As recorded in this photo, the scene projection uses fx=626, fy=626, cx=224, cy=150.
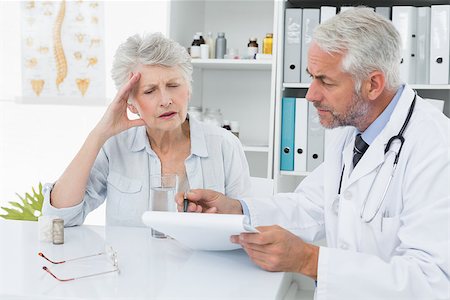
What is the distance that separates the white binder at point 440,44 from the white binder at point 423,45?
22mm

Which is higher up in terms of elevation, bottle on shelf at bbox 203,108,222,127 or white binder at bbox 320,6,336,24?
white binder at bbox 320,6,336,24

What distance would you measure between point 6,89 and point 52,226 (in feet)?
7.63

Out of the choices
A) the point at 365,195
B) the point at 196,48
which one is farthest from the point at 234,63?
the point at 365,195

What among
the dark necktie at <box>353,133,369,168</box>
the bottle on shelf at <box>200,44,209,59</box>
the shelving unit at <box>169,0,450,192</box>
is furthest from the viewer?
the shelving unit at <box>169,0,450,192</box>

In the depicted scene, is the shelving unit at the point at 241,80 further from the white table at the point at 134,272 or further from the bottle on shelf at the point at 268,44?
the white table at the point at 134,272

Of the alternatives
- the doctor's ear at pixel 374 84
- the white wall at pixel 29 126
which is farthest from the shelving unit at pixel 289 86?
the doctor's ear at pixel 374 84

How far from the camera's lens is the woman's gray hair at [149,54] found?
187cm

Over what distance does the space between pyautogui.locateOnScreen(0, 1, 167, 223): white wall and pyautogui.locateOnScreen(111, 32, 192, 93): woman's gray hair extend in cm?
166

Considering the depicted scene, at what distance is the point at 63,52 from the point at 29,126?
1.56ft

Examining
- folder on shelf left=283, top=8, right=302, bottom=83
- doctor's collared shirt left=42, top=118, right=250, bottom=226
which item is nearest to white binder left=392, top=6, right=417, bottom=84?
folder on shelf left=283, top=8, right=302, bottom=83

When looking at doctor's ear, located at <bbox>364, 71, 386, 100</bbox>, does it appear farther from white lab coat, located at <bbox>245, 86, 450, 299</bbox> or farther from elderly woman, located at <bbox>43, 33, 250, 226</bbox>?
elderly woman, located at <bbox>43, 33, 250, 226</bbox>

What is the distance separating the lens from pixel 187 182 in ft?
6.36

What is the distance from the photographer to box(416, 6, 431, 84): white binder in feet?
8.65

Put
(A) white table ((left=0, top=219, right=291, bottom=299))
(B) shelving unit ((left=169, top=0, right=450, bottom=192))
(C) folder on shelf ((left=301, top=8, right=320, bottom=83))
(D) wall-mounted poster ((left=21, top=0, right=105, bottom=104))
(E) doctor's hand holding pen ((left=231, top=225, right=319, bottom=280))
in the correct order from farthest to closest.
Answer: (D) wall-mounted poster ((left=21, top=0, right=105, bottom=104))
(B) shelving unit ((left=169, top=0, right=450, bottom=192))
(C) folder on shelf ((left=301, top=8, right=320, bottom=83))
(E) doctor's hand holding pen ((left=231, top=225, right=319, bottom=280))
(A) white table ((left=0, top=219, right=291, bottom=299))
